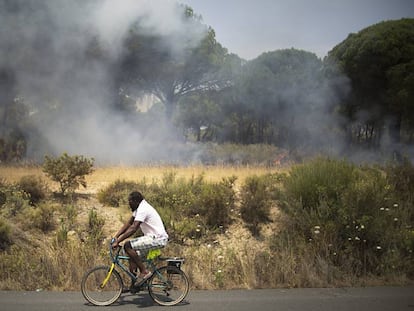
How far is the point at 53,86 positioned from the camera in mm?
24859

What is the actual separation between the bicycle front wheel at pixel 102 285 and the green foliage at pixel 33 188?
5.52 meters

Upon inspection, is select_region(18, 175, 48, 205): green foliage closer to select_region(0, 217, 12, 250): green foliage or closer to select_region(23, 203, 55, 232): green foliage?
select_region(23, 203, 55, 232): green foliage

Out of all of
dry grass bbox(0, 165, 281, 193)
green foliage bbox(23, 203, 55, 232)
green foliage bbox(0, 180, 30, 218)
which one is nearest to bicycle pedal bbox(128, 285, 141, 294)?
green foliage bbox(23, 203, 55, 232)

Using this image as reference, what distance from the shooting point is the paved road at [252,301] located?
6.76m

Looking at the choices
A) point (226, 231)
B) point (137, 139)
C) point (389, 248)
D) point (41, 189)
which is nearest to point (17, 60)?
point (137, 139)

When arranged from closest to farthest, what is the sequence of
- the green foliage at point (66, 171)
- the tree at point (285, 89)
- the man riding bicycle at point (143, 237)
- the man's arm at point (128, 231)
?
the man's arm at point (128, 231)
the man riding bicycle at point (143, 237)
the green foliage at point (66, 171)
the tree at point (285, 89)

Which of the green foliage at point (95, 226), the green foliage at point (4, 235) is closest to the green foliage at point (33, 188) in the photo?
the green foliage at point (95, 226)

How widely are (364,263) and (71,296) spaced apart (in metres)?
5.31

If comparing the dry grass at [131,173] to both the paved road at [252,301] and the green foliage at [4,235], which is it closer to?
the green foliage at [4,235]

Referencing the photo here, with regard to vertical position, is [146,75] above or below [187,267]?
above

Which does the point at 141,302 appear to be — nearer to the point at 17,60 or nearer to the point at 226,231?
the point at 226,231

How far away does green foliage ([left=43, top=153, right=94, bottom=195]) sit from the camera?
41.7 feet

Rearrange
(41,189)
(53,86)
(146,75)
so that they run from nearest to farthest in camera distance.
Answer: (41,189)
(53,86)
(146,75)

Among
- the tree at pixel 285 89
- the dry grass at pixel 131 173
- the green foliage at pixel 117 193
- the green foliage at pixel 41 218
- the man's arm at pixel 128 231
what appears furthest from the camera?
the tree at pixel 285 89
